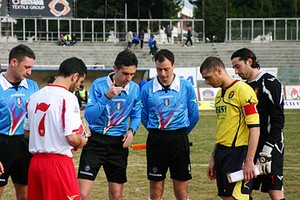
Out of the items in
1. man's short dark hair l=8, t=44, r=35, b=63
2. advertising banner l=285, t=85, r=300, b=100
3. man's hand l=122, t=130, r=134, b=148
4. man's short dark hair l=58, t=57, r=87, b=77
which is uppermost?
man's short dark hair l=8, t=44, r=35, b=63

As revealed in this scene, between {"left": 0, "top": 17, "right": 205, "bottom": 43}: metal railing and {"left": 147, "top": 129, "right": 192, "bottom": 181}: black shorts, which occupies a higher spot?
{"left": 0, "top": 17, "right": 205, "bottom": 43}: metal railing

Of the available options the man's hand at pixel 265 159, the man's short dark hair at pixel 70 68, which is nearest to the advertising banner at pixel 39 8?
the man's hand at pixel 265 159

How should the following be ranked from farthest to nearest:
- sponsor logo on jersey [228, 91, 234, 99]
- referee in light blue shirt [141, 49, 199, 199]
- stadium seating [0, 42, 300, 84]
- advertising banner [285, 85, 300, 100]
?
stadium seating [0, 42, 300, 84] → advertising banner [285, 85, 300, 100] → referee in light blue shirt [141, 49, 199, 199] → sponsor logo on jersey [228, 91, 234, 99]

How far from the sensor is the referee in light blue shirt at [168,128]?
9.07 meters

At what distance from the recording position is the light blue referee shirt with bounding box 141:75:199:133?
9.08 metres

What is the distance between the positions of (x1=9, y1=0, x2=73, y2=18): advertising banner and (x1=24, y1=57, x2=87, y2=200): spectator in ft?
147

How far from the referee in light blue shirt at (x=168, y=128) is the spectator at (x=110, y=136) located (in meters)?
0.29

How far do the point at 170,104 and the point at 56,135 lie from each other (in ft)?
8.15

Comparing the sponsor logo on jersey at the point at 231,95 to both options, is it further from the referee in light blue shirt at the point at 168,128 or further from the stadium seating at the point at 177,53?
the stadium seating at the point at 177,53

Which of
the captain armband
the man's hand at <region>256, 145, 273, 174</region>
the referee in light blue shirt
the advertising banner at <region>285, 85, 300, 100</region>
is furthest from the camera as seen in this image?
the advertising banner at <region>285, 85, 300, 100</region>

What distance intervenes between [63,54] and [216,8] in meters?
23.2

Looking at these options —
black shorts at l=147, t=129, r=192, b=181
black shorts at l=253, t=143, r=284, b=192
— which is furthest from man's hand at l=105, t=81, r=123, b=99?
black shorts at l=253, t=143, r=284, b=192

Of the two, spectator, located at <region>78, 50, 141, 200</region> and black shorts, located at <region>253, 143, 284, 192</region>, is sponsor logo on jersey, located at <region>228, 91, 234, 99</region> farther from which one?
spectator, located at <region>78, 50, 141, 200</region>

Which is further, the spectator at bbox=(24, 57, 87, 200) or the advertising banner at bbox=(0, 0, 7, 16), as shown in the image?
the advertising banner at bbox=(0, 0, 7, 16)
